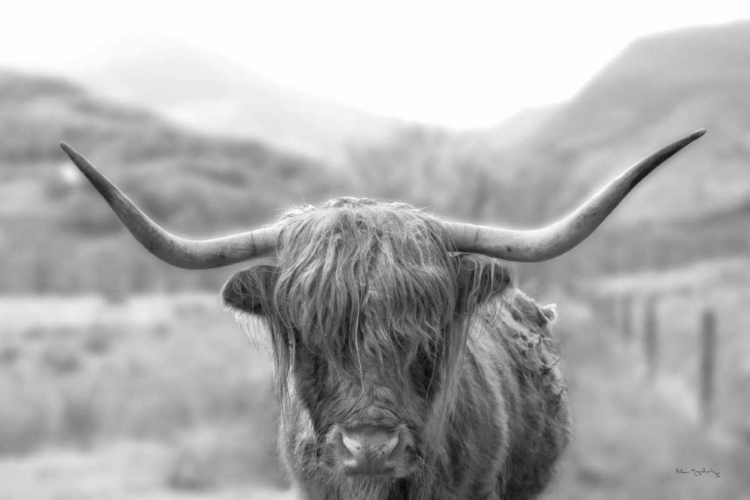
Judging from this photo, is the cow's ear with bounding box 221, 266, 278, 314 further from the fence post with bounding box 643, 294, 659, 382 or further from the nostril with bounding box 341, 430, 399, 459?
the fence post with bounding box 643, 294, 659, 382

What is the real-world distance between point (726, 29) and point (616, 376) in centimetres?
2122

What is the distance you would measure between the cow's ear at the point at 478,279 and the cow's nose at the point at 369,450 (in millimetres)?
783

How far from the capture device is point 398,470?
11.0 feet

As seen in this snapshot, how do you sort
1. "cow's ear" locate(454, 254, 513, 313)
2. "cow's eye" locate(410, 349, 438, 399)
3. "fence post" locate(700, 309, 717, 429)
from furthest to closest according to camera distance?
"fence post" locate(700, 309, 717, 429)
"cow's ear" locate(454, 254, 513, 313)
"cow's eye" locate(410, 349, 438, 399)

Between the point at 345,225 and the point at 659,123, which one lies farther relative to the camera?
the point at 659,123

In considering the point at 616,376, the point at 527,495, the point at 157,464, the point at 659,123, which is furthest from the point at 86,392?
the point at 659,123

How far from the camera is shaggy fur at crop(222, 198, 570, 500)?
3.51 m

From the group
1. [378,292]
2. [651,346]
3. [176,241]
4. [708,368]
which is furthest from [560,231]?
[651,346]

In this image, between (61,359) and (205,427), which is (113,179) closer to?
(61,359)

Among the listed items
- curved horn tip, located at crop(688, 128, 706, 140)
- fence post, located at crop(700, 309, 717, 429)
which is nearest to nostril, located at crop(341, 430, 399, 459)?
curved horn tip, located at crop(688, 128, 706, 140)

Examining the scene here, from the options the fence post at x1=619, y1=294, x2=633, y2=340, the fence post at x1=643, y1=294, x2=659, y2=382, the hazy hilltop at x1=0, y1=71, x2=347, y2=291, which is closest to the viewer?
the fence post at x1=643, y1=294, x2=659, y2=382

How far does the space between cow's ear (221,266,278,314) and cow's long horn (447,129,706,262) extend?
2.94 feet

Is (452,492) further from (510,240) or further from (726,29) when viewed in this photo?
(726,29)

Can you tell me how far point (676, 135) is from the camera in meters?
27.9
